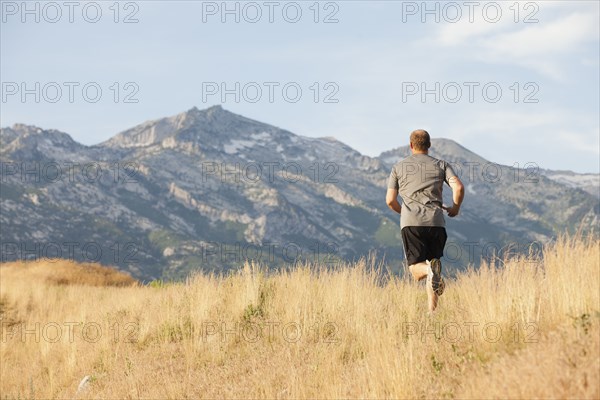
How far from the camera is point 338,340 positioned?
8.64 m

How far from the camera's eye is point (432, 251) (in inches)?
329

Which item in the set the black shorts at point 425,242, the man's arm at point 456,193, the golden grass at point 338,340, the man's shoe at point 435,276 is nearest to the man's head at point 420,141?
the man's arm at point 456,193

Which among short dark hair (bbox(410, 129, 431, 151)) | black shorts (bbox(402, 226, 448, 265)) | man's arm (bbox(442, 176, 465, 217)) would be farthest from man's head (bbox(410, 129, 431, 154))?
black shorts (bbox(402, 226, 448, 265))

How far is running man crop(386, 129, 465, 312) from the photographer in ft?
27.3

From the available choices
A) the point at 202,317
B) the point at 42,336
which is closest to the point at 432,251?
the point at 202,317

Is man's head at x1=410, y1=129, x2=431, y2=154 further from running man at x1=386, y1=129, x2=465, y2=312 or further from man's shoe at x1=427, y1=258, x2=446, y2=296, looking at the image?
man's shoe at x1=427, y1=258, x2=446, y2=296

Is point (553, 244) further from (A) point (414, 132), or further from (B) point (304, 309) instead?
(B) point (304, 309)

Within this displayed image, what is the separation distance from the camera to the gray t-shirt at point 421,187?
841 cm

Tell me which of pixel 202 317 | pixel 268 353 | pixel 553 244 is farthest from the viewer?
pixel 202 317

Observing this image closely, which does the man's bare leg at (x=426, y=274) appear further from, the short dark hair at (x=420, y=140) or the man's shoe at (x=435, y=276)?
the short dark hair at (x=420, y=140)

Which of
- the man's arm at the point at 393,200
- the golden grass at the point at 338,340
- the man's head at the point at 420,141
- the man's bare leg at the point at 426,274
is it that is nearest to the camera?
the golden grass at the point at 338,340

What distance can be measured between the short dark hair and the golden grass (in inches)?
76.0

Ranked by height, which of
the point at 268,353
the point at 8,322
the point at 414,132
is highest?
the point at 414,132

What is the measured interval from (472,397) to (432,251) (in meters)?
3.32
